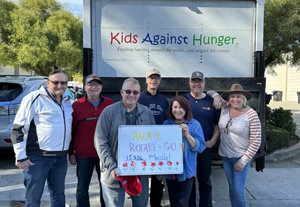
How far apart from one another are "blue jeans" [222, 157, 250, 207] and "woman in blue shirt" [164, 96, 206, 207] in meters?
0.59

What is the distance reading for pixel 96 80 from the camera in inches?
120

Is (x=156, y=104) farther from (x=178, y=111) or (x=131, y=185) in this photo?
(x=131, y=185)

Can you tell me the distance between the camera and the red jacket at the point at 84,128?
10.0 feet

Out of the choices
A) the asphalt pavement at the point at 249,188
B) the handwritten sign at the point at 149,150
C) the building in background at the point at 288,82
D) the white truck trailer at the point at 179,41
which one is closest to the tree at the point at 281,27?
the asphalt pavement at the point at 249,188

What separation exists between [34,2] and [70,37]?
8.21 feet

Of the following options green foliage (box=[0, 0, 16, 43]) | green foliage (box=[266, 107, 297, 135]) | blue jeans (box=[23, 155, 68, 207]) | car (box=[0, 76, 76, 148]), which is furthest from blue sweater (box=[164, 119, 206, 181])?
green foliage (box=[0, 0, 16, 43])

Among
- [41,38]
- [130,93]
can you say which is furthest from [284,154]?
[41,38]

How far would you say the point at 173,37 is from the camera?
3787mm

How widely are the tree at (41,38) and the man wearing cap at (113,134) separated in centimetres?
1174

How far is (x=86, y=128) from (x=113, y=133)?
0.64 metres

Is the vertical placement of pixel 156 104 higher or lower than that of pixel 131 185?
higher

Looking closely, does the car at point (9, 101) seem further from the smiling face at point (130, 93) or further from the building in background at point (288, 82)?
the building in background at point (288, 82)

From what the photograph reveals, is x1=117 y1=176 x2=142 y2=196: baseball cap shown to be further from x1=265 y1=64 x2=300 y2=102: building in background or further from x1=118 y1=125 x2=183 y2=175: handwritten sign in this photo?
x1=265 y1=64 x2=300 y2=102: building in background

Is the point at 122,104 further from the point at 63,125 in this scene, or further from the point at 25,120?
the point at 25,120
